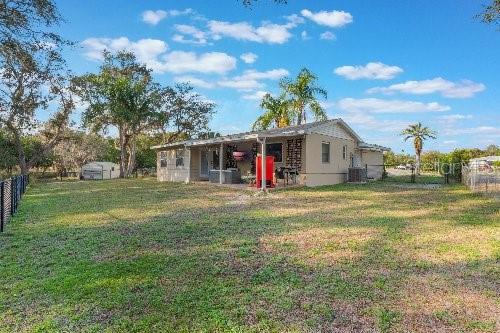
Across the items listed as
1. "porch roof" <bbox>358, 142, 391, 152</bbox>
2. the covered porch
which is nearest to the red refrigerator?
the covered porch

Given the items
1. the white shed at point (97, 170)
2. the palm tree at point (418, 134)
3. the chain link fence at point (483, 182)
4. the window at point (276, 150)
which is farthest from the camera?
the palm tree at point (418, 134)

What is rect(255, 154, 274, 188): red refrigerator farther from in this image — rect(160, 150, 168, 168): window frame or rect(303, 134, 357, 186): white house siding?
rect(160, 150, 168, 168): window frame

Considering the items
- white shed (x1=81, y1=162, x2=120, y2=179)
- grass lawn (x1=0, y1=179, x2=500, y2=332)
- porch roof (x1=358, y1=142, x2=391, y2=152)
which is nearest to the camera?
grass lawn (x1=0, y1=179, x2=500, y2=332)

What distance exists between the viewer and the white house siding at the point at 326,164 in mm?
16750

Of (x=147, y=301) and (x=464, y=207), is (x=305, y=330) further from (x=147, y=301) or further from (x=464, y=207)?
(x=464, y=207)

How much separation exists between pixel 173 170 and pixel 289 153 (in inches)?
363

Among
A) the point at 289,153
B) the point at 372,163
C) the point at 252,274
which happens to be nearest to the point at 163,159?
the point at 289,153

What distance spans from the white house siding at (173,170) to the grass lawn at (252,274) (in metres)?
13.8

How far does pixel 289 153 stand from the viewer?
1742cm

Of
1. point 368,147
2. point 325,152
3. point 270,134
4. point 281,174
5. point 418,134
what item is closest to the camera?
point 270,134

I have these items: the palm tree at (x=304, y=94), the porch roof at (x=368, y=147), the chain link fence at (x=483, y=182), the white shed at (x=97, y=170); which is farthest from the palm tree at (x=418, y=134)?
the white shed at (x=97, y=170)

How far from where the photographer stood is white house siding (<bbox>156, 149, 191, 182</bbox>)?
22.0 m

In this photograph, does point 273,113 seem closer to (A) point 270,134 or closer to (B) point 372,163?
(B) point 372,163

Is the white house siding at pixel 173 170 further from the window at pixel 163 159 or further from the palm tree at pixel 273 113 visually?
the palm tree at pixel 273 113
